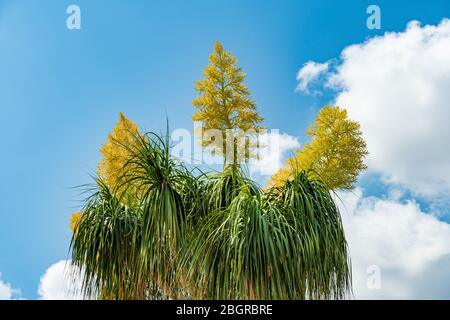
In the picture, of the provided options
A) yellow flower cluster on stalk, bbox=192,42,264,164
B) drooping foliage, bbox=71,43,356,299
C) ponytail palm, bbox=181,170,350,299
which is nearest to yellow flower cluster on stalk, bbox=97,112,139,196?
yellow flower cluster on stalk, bbox=192,42,264,164

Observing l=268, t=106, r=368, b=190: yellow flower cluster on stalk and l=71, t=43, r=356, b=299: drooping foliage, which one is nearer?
l=71, t=43, r=356, b=299: drooping foliage

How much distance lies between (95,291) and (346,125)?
13.3m

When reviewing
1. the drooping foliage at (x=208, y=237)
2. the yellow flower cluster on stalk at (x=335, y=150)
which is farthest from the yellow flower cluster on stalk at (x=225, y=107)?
the drooping foliage at (x=208, y=237)

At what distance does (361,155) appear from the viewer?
18.2 meters

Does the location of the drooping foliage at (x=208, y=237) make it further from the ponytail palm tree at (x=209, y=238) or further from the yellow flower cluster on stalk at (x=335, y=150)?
the yellow flower cluster on stalk at (x=335, y=150)

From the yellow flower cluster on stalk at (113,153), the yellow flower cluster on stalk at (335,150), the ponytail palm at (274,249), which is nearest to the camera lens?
the ponytail palm at (274,249)

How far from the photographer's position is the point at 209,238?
18.2 feet

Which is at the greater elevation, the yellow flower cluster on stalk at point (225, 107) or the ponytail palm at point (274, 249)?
the yellow flower cluster on stalk at point (225, 107)

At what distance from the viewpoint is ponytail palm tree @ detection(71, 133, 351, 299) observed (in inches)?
205

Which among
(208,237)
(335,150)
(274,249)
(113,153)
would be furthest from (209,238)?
(335,150)

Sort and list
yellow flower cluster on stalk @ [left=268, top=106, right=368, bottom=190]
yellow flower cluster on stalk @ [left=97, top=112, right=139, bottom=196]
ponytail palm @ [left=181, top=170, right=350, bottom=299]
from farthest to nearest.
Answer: yellow flower cluster on stalk @ [left=268, top=106, right=368, bottom=190]
yellow flower cluster on stalk @ [left=97, top=112, right=139, bottom=196]
ponytail palm @ [left=181, top=170, right=350, bottom=299]

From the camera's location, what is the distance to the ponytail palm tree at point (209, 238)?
521 centimetres

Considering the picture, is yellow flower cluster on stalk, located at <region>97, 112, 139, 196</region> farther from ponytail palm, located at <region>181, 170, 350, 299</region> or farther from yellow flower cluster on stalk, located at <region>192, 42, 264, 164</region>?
ponytail palm, located at <region>181, 170, 350, 299</region>

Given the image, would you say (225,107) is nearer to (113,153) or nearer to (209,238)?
(113,153)
